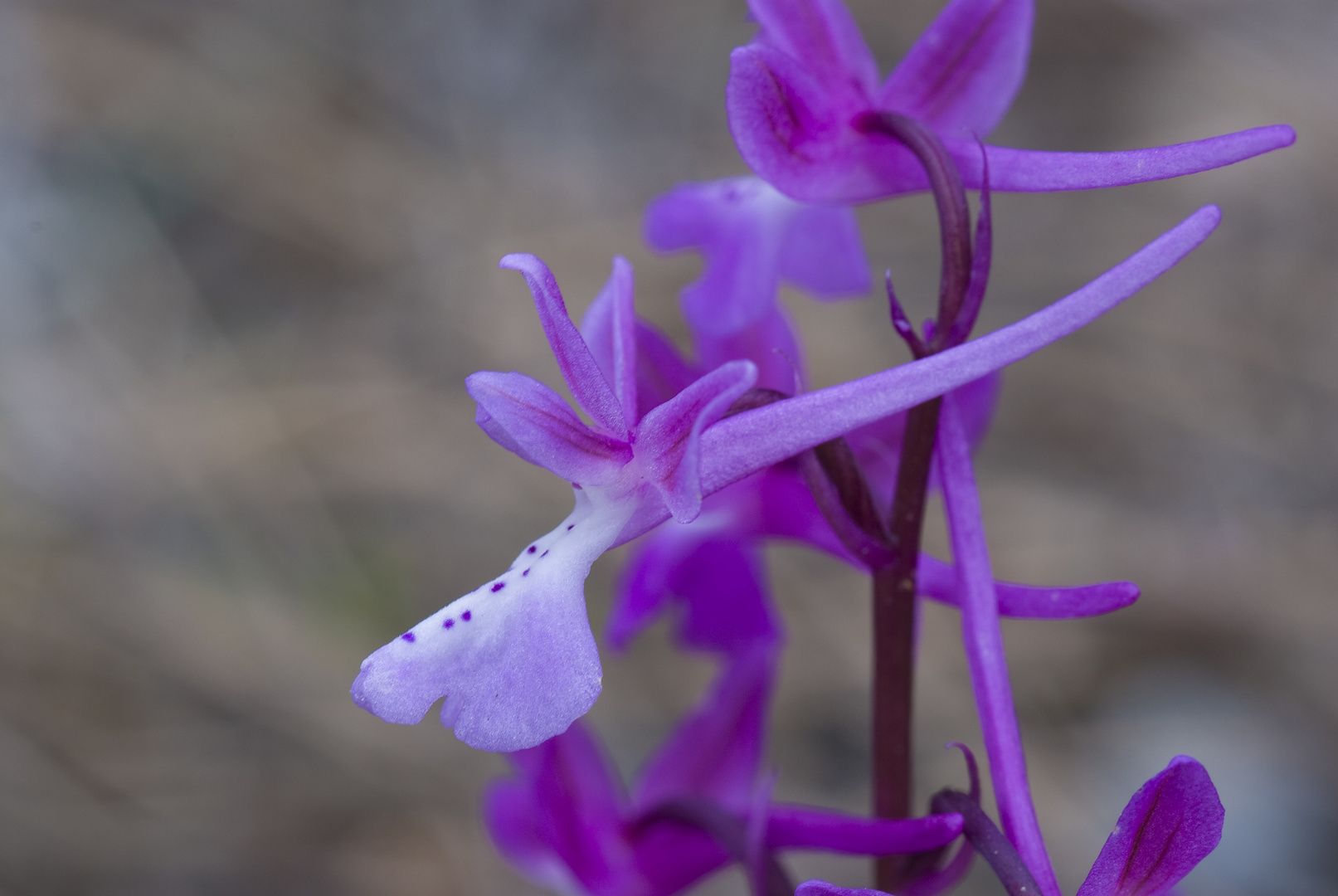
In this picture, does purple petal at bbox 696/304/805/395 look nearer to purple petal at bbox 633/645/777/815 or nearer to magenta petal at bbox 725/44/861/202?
magenta petal at bbox 725/44/861/202

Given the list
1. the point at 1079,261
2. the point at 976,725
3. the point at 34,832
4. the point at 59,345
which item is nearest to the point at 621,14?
the point at 1079,261

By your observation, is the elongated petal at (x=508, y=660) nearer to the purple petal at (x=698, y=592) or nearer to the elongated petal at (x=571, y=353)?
the elongated petal at (x=571, y=353)

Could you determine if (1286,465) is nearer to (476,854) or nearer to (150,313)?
(476,854)

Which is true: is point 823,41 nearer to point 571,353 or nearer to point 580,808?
point 571,353

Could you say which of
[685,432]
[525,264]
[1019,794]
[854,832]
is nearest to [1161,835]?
[1019,794]

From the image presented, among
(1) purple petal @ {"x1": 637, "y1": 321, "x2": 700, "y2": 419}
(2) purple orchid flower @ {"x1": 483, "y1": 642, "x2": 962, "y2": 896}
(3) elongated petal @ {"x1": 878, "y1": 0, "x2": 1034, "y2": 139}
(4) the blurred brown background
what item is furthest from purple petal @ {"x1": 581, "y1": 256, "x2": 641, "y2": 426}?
(4) the blurred brown background

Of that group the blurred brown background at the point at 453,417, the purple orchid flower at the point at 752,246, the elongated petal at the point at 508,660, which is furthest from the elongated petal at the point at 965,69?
the blurred brown background at the point at 453,417
